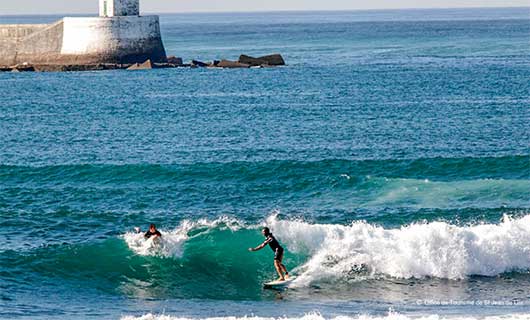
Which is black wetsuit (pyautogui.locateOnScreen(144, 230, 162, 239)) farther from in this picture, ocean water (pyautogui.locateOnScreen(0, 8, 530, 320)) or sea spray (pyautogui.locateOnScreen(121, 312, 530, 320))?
sea spray (pyautogui.locateOnScreen(121, 312, 530, 320))

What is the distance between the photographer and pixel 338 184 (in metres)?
31.5

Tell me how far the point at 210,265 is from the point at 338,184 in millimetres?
8491

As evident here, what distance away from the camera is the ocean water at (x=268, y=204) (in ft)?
69.7

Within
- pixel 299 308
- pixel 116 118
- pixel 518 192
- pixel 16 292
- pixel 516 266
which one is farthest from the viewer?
pixel 116 118

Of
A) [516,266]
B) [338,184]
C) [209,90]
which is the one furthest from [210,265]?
[209,90]

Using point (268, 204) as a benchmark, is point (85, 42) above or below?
below

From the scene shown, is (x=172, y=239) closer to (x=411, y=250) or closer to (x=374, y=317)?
(x=411, y=250)

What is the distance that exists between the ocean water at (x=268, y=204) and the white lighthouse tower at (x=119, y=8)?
673 inches

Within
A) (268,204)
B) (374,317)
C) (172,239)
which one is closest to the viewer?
(374,317)

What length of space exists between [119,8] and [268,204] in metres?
47.9

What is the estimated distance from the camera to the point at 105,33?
74.9 metres

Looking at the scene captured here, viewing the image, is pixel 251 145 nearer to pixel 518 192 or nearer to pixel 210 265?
pixel 518 192

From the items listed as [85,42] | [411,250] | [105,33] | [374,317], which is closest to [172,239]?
[411,250]

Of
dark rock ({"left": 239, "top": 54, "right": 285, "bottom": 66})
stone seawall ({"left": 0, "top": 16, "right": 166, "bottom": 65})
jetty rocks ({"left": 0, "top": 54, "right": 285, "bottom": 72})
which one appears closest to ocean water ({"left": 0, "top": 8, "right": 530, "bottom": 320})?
stone seawall ({"left": 0, "top": 16, "right": 166, "bottom": 65})
